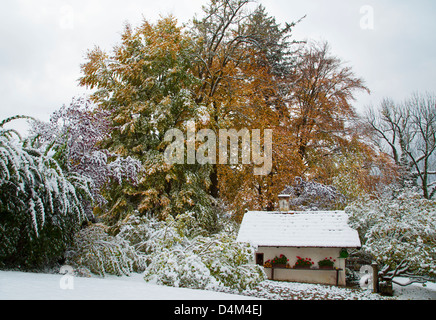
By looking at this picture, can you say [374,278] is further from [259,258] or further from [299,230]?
[259,258]

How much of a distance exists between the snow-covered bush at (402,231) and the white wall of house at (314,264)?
4.18ft

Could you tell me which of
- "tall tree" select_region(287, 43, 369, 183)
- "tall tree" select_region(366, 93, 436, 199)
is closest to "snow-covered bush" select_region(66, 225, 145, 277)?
"tall tree" select_region(287, 43, 369, 183)

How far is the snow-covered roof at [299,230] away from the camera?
12.8 metres

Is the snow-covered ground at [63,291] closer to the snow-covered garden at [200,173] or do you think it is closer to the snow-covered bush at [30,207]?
the snow-covered garden at [200,173]

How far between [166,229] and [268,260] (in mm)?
5342

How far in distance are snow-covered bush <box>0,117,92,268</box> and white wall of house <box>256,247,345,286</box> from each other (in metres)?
9.10

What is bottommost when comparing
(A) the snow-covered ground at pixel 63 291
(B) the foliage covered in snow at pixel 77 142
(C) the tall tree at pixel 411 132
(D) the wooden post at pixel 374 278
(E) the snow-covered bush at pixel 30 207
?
(D) the wooden post at pixel 374 278

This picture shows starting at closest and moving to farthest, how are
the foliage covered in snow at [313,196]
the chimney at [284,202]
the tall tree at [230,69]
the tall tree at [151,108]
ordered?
the tall tree at [151,108]
the chimney at [284,202]
the tall tree at [230,69]
the foliage covered in snow at [313,196]

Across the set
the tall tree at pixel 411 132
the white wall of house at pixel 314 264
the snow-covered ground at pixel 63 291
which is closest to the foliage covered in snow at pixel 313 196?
the white wall of house at pixel 314 264

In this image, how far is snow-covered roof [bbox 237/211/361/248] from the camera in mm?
12820

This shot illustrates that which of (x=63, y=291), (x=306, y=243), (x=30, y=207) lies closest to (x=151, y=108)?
(x=306, y=243)

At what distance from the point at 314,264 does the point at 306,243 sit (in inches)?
43.1

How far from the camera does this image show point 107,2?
11.8 metres
